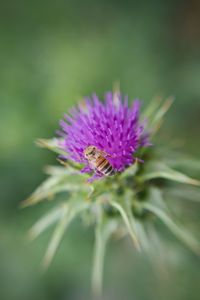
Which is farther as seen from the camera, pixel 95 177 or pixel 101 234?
pixel 101 234

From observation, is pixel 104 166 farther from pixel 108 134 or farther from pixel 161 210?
pixel 161 210

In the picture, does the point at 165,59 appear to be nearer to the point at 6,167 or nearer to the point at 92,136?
the point at 6,167

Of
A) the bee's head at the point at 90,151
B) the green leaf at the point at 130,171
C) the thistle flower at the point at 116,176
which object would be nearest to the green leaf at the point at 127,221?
the thistle flower at the point at 116,176

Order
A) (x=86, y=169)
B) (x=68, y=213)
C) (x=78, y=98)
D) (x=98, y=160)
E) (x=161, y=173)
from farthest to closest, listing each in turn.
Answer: (x=78, y=98)
(x=68, y=213)
(x=161, y=173)
(x=86, y=169)
(x=98, y=160)

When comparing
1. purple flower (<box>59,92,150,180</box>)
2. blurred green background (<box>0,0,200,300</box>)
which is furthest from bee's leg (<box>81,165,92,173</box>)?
blurred green background (<box>0,0,200,300</box>)

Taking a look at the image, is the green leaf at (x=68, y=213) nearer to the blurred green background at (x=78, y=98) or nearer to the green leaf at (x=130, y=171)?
the green leaf at (x=130, y=171)

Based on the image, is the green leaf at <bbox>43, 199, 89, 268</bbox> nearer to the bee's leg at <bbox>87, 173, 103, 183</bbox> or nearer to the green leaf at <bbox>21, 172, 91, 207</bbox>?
the green leaf at <bbox>21, 172, 91, 207</bbox>

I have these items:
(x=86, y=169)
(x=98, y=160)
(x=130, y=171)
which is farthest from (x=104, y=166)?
(x=130, y=171)

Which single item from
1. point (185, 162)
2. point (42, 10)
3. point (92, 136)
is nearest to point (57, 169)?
point (92, 136)
